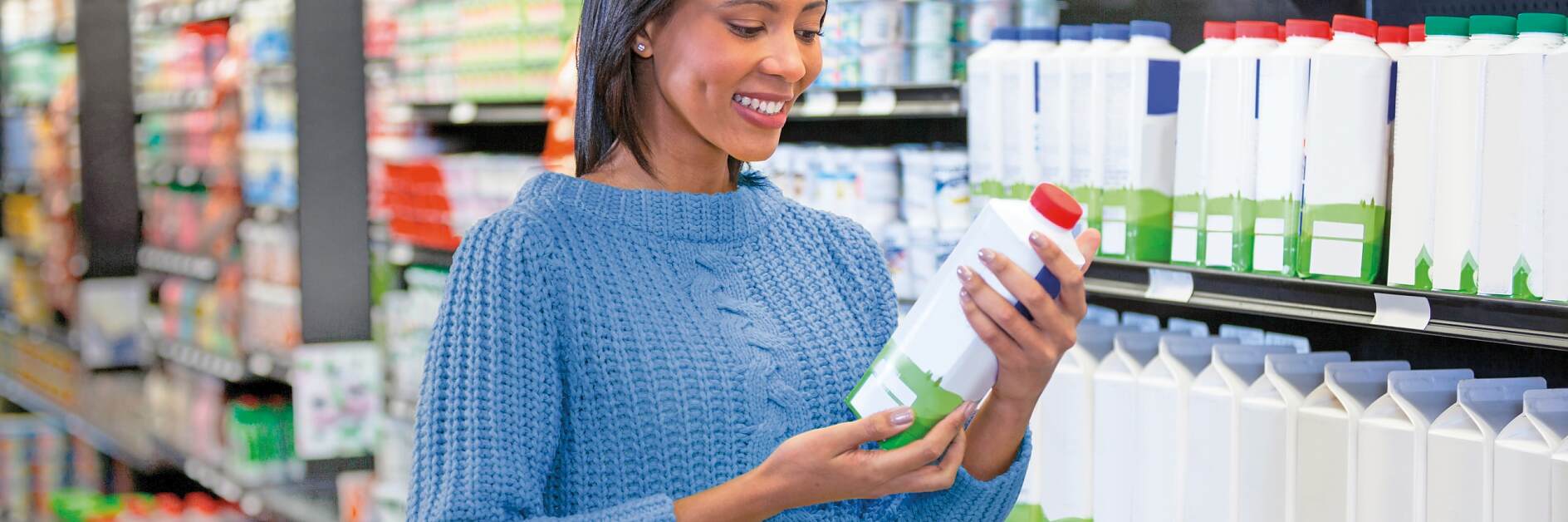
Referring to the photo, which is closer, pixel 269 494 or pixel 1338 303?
pixel 1338 303

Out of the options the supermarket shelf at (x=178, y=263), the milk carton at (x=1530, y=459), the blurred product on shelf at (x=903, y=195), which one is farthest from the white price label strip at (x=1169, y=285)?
the supermarket shelf at (x=178, y=263)

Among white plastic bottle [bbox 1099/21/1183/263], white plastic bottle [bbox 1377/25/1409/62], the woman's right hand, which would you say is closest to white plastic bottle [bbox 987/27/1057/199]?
white plastic bottle [bbox 1099/21/1183/263]

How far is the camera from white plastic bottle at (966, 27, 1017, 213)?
2.10m

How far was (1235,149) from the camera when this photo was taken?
5.81 ft

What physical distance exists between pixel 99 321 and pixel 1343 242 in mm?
5143

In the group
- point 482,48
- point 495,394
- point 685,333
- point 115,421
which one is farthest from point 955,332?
point 115,421

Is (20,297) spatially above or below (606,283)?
below

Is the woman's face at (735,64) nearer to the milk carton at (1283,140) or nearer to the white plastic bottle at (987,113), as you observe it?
the milk carton at (1283,140)

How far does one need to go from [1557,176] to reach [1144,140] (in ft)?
1.83

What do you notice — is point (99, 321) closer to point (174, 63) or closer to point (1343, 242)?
point (174, 63)

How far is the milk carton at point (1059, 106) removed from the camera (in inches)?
78.5

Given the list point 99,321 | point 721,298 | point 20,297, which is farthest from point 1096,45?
point 20,297

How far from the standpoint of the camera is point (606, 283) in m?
1.19

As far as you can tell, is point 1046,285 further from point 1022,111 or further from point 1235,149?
point 1022,111
